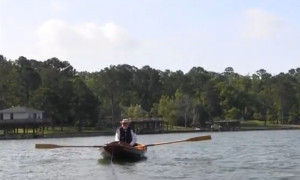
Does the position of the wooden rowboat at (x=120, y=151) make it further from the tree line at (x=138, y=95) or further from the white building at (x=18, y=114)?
the tree line at (x=138, y=95)

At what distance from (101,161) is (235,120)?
105 m

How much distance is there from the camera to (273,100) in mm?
147125

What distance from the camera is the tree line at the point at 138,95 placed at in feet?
362

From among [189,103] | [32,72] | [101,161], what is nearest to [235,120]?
[189,103]

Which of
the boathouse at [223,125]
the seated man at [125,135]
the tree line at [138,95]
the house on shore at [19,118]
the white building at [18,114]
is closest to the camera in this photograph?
the seated man at [125,135]

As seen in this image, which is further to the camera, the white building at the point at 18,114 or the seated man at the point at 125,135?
the white building at the point at 18,114

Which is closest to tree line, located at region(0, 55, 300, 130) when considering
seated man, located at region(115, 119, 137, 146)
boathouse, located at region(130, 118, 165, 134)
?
boathouse, located at region(130, 118, 165, 134)

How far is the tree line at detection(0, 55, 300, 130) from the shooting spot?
362ft

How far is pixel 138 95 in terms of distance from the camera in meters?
151

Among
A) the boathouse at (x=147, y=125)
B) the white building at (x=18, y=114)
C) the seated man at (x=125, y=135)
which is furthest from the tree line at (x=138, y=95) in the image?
the seated man at (x=125, y=135)

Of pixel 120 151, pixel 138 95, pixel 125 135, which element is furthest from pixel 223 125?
pixel 120 151

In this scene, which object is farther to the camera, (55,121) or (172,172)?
(55,121)

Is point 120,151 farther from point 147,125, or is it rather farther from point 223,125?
point 223,125

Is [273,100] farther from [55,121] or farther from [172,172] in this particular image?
[172,172]
